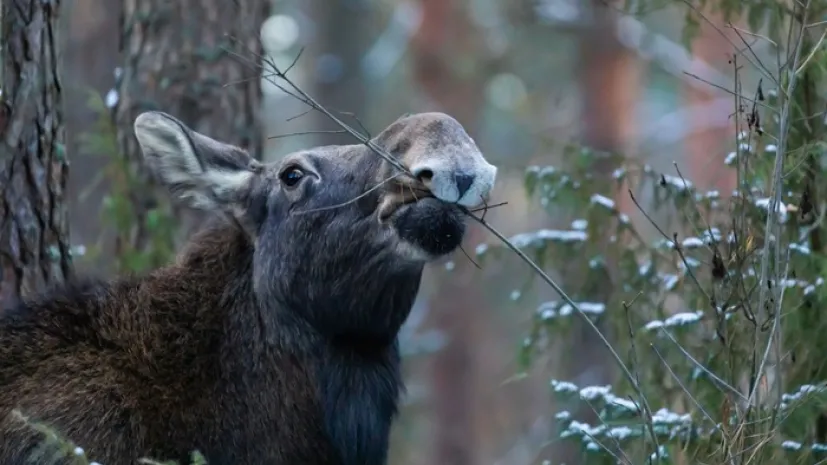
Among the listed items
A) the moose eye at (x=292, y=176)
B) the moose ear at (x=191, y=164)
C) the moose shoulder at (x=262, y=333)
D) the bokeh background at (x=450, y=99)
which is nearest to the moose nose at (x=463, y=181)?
the moose shoulder at (x=262, y=333)

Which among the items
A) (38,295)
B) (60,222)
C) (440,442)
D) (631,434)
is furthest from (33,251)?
(440,442)

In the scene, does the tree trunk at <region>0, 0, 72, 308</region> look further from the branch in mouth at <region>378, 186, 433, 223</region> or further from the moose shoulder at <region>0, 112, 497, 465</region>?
the branch in mouth at <region>378, 186, 433, 223</region>

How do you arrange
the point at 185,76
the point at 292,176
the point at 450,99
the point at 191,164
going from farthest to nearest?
the point at 450,99 → the point at 185,76 → the point at 191,164 → the point at 292,176

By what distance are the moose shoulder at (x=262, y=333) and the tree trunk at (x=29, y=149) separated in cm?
67

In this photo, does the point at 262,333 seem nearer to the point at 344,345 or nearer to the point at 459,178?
the point at 344,345

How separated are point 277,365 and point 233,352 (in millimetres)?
193

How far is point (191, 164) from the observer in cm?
533

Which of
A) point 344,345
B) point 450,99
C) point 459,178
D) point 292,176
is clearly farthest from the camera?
point 450,99

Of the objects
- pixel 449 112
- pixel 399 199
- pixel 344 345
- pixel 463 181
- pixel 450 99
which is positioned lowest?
pixel 344 345

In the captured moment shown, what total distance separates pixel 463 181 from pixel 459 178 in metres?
0.02

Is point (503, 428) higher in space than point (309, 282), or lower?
lower

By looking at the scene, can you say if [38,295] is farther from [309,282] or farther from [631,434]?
[631,434]

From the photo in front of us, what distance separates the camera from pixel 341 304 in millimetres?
4852

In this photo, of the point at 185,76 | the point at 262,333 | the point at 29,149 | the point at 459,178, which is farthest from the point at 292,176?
the point at 185,76
